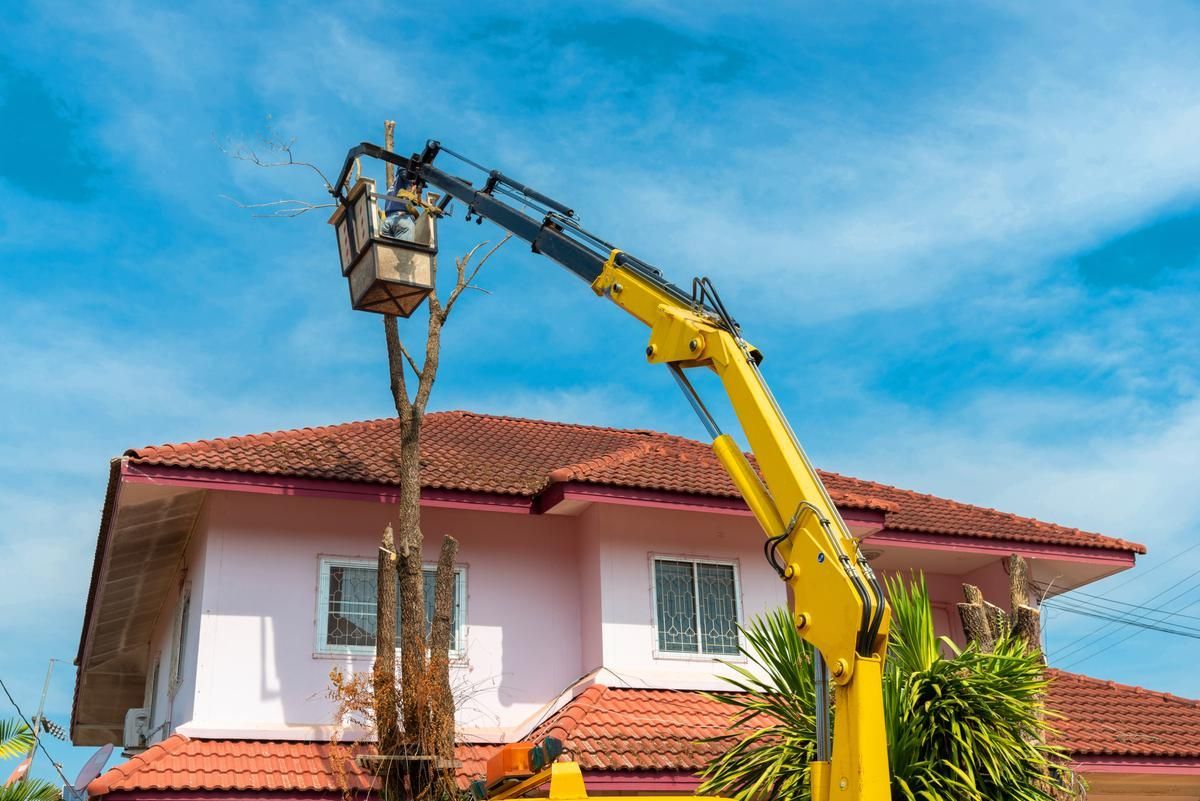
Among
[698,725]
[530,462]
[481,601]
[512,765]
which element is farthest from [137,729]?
[512,765]

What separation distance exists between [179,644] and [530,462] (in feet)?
15.5

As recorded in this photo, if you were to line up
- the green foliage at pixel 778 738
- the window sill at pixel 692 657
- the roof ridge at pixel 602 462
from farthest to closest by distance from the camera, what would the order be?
the window sill at pixel 692 657 < the roof ridge at pixel 602 462 < the green foliage at pixel 778 738

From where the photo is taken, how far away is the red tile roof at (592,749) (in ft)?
39.7

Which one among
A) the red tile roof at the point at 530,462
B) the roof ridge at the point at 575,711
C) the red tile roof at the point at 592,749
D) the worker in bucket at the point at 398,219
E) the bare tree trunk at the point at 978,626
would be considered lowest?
the red tile roof at the point at 592,749

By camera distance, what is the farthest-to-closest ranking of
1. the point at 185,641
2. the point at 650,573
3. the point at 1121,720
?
the point at 1121,720 < the point at 650,573 < the point at 185,641

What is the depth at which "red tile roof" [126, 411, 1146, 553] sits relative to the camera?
14094mm

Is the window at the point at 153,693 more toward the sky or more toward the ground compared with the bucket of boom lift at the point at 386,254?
more toward the ground

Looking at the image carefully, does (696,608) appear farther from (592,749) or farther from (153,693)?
(153,693)

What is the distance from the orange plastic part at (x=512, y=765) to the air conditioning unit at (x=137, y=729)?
34.5 feet

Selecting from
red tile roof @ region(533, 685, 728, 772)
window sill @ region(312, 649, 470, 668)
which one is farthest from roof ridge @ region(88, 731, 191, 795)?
red tile roof @ region(533, 685, 728, 772)

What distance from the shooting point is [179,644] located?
15312mm

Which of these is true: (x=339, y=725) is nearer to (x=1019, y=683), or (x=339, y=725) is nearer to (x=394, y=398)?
(x=394, y=398)

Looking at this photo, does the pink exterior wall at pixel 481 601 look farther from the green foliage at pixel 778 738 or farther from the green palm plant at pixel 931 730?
the green palm plant at pixel 931 730

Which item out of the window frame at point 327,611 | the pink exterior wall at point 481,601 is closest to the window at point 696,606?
the pink exterior wall at point 481,601
